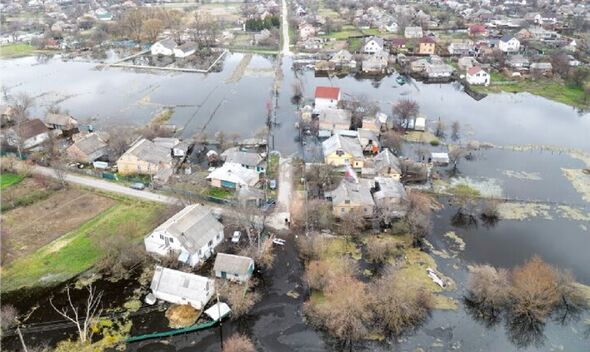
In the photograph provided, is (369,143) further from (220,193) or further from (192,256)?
(192,256)

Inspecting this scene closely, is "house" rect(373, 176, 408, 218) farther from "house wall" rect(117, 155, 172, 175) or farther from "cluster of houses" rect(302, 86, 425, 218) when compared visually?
"house wall" rect(117, 155, 172, 175)

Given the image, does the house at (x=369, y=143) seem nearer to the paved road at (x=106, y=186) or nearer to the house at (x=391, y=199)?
the house at (x=391, y=199)

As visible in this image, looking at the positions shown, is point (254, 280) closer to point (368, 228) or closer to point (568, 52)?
point (368, 228)

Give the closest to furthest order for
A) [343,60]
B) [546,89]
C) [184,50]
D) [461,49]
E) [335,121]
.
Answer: [335,121] → [546,89] → [343,60] → [461,49] → [184,50]

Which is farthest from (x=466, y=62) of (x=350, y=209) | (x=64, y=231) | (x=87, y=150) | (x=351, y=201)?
(x=64, y=231)

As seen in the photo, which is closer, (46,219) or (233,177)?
(46,219)

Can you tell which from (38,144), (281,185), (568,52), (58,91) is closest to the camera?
(281,185)

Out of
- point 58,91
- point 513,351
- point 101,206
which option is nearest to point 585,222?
point 513,351
